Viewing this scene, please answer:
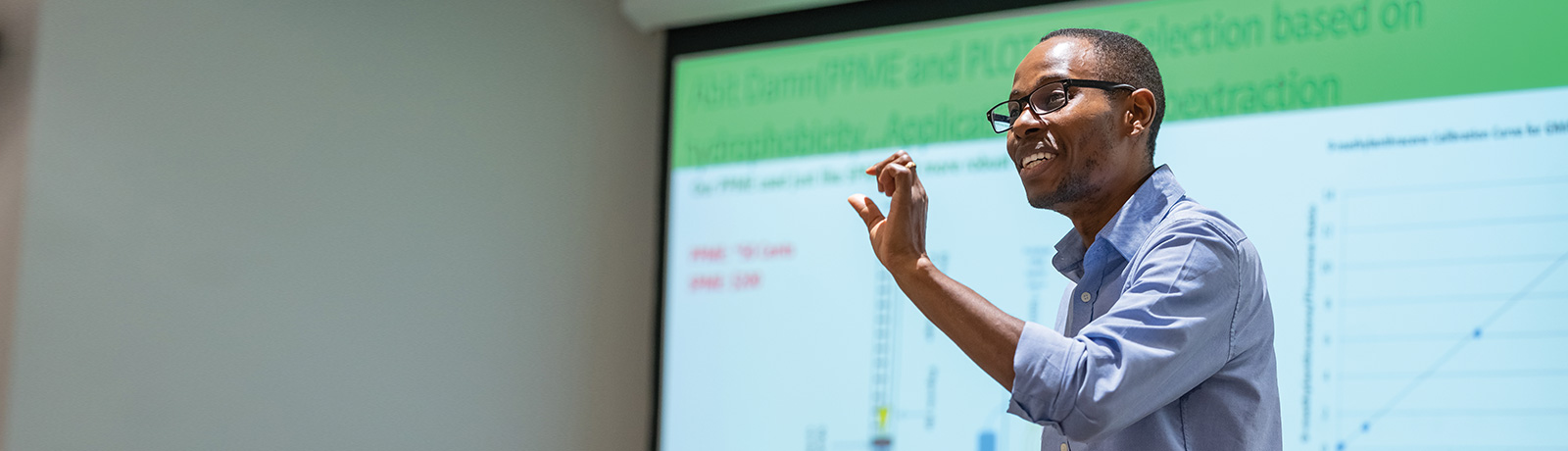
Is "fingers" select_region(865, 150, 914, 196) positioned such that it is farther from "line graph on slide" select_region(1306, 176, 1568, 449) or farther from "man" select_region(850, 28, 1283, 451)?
"line graph on slide" select_region(1306, 176, 1568, 449)

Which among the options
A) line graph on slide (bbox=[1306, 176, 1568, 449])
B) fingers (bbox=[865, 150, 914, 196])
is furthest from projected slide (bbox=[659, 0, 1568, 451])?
fingers (bbox=[865, 150, 914, 196])

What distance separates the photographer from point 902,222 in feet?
4.22

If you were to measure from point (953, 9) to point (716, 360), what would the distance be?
102cm

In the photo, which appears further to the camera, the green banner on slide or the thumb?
the green banner on slide

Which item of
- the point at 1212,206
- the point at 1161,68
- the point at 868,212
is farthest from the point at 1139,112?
the point at 1161,68

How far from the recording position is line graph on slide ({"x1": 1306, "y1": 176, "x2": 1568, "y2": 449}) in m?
2.32

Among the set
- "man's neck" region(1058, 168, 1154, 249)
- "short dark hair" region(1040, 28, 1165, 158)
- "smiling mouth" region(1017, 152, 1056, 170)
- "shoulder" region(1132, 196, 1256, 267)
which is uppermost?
"short dark hair" region(1040, 28, 1165, 158)

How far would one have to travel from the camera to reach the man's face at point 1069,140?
1375mm

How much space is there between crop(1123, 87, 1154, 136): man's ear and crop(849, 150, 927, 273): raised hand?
256mm

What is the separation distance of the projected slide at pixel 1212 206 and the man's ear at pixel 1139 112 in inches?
50.7

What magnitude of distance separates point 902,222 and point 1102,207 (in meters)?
0.27

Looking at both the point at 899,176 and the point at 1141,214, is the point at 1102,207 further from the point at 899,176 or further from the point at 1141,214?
the point at 899,176

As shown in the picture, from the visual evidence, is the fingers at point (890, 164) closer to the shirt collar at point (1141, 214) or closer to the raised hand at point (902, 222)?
the raised hand at point (902, 222)

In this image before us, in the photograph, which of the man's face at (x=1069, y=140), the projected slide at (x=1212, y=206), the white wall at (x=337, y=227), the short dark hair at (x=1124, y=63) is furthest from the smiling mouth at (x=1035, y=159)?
the white wall at (x=337, y=227)
